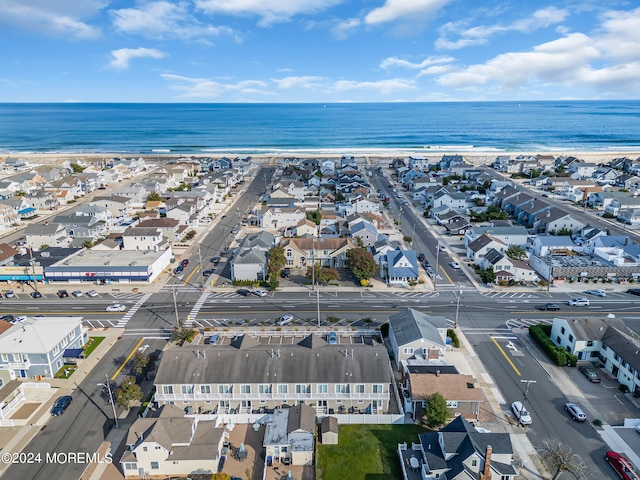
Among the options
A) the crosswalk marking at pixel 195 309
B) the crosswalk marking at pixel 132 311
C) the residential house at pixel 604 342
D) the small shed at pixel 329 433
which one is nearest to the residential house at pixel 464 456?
the small shed at pixel 329 433

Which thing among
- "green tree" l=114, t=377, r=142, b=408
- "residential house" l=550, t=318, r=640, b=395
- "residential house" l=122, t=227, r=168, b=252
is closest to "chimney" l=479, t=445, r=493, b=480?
"residential house" l=550, t=318, r=640, b=395

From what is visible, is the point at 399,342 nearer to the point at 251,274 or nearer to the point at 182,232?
the point at 251,274

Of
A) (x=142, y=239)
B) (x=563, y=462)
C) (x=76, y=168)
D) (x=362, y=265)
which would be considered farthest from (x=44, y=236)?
(x=563, y=462)

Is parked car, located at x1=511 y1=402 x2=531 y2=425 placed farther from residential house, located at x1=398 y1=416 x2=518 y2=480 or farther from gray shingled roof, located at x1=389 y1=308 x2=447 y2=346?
gray shingled roof, located at x1=389 y1=308 x2=447 y2=346

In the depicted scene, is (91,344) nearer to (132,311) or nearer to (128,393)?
(132,311)

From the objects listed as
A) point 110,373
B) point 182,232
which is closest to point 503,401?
point 110,373

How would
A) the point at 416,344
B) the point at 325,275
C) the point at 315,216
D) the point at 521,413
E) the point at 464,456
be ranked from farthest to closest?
the point at 315,216, the point at 325,275, the point at 416,344, the point at 521,413, the point at 464,456

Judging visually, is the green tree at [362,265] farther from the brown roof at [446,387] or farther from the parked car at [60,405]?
the parked car at [60,405]
